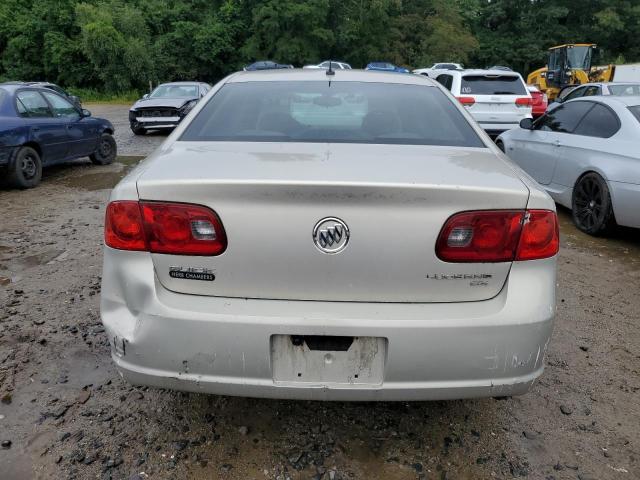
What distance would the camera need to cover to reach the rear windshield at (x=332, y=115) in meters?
2.63

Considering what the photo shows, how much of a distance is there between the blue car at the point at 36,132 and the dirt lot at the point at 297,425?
15.3ft

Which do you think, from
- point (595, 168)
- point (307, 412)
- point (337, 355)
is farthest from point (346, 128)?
point (595, 168)

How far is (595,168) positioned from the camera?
18.4 ft

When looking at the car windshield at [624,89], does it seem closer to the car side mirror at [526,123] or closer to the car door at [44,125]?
the car side mirror at [526,123]

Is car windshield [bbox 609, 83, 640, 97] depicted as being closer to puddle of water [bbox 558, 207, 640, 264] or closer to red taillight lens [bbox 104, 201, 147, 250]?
puddle of water [bbox 558, 207, 640, 264]

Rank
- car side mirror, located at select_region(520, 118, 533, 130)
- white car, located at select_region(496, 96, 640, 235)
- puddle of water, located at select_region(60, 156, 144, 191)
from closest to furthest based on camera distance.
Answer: white car, located at select_region(496, 96, 640, 235)
car side mirror, located at select_region(520, 118, 533, 130)
puddle of water, located at select_region(60, 156, 144, 191)

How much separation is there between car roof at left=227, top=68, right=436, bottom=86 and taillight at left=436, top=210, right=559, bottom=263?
151cm

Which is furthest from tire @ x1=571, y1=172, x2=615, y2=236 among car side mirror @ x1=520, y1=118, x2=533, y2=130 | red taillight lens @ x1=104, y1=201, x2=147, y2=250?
red taillight lens @ x1=104, y1=201, x2=147, y2=250

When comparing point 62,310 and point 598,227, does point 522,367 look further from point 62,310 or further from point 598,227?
point 598,227

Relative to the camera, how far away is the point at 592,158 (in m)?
5.70

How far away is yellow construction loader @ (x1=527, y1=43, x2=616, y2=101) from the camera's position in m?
20.9

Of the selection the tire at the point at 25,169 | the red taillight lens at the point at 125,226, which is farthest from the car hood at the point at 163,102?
the red taillight lens at the point at 125,226

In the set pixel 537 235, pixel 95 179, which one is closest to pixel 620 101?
pixel 537 235

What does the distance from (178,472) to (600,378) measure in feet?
7.60
